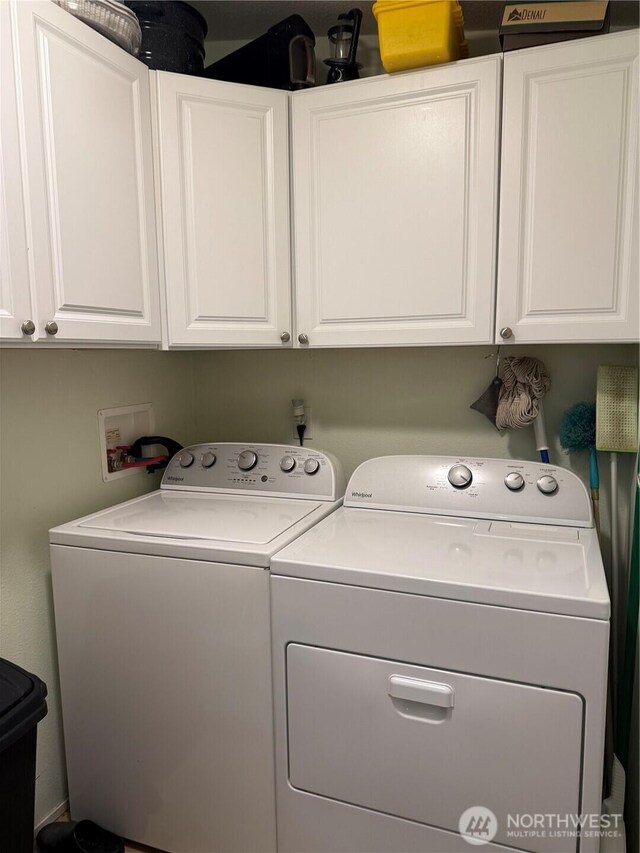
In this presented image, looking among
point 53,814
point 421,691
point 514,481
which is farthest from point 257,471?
point 53,814

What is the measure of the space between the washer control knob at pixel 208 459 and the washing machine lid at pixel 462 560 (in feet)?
1.66

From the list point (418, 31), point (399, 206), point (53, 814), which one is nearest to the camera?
point (418, 31)

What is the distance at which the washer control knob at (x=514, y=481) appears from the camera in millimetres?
1604

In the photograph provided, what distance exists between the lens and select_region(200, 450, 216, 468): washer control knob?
194cm

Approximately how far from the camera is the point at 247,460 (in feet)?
6.23

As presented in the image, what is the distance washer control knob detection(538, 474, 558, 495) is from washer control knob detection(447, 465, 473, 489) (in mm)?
186

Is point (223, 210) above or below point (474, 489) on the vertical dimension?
above

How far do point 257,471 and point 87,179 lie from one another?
3.13ft

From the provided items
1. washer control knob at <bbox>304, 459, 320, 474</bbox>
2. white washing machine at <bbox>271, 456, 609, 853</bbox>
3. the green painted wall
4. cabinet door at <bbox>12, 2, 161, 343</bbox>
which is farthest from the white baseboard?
cabinet door at <bbox>12, 2, 161, 343</bbox>

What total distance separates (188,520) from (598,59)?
1504 millimetres

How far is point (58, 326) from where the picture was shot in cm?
126

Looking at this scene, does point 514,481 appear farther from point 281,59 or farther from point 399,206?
point 281,59
